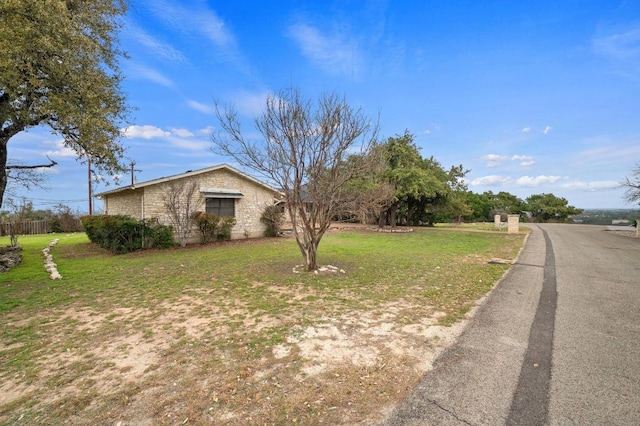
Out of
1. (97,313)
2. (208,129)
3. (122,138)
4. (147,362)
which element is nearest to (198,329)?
(147,362)

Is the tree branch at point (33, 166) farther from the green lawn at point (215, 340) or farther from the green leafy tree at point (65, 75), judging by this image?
the green lawn at point (215, 340)

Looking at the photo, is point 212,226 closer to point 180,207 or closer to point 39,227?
point 180,207

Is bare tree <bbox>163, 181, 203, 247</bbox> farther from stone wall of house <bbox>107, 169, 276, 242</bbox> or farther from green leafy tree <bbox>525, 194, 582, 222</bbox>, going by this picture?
green leafy tree <bbox>525, 194, 582, 222</bbox>

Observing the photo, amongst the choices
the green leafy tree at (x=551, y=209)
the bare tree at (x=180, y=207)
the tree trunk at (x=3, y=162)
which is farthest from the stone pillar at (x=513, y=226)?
the green leafy tree at (x=551, y=209)

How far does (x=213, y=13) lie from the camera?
33.7ft

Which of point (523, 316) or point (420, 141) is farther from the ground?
point (420, 141)

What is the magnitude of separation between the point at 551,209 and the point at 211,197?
43.8m

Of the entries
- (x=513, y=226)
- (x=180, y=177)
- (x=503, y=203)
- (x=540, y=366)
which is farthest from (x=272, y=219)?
(x=503, y=203)

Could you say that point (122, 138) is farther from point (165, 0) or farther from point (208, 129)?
point (165, 0)

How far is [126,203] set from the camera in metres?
14.4

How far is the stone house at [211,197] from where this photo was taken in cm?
1267

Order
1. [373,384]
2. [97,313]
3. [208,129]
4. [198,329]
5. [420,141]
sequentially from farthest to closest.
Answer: [420,141] < [208,129] < [97,313] < [198,329] < [373,384]

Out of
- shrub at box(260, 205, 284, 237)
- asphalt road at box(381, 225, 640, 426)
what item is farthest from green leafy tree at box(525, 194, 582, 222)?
asphalt road at box(381, 225, 640, 426)

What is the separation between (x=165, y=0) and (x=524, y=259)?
14.6 meters
